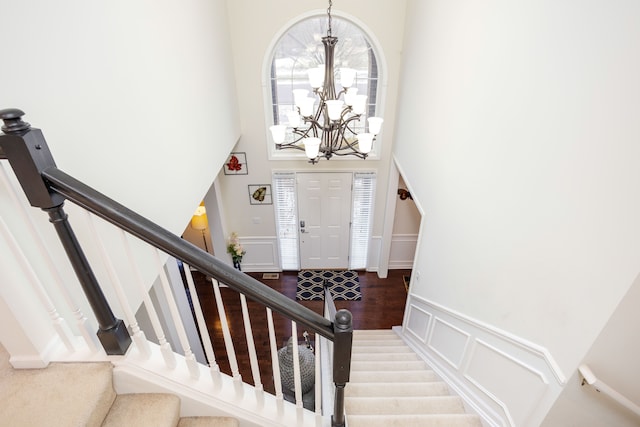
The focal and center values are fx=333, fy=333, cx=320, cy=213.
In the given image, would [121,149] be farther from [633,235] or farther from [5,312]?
[633,235]

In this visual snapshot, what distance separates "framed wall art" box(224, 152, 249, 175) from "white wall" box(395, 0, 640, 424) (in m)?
3.21

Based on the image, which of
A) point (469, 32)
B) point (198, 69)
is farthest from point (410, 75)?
point (198, 69)

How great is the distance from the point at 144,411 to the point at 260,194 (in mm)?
4463

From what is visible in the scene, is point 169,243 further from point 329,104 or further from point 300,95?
point 300,95

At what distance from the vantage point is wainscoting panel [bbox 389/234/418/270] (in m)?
6.00

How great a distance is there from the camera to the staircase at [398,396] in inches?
84.5

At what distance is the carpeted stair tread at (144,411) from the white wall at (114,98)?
361mm

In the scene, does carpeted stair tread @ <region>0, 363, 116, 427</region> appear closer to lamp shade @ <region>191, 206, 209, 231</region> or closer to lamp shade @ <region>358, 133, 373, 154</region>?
lamp shade @ <region>358, 133, 373, 154</region>

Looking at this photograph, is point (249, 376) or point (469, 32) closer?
point (469, 32)

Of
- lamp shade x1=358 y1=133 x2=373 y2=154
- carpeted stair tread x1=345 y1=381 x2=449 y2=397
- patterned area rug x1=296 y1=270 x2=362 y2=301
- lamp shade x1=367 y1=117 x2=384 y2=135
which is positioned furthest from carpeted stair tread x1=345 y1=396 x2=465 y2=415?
patterned area rug x1=296 y1=270 x2=362 y2=301

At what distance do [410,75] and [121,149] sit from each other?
3441 millimetres

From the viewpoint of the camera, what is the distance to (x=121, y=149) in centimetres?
189

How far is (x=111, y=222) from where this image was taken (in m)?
1.04

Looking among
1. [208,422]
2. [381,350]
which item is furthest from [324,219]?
[208,422]
